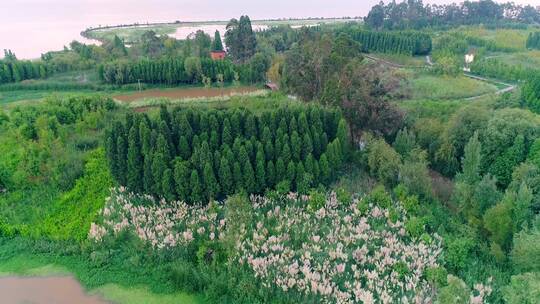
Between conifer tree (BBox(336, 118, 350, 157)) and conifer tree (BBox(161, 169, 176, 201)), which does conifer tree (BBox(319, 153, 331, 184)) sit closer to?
conifer tree (BBox(336, 118, 350, 157))

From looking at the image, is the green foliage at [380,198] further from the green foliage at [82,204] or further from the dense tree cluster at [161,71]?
the dense tree cluster at [161,71]

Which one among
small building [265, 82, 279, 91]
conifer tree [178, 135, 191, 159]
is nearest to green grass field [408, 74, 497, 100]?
small building [265, 82, 279, 91]

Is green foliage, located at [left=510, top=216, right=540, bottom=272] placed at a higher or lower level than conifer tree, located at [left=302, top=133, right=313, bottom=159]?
lower

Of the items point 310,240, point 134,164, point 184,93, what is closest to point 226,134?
point 134,164

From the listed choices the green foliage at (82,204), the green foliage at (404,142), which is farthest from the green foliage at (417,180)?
the green foliage at (82,204)

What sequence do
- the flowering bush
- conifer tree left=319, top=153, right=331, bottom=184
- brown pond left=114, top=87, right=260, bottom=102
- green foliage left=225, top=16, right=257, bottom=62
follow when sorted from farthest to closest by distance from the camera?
green foliage left=225, top=16, right=257, bottom=62
brown pond left=114, top=87, right=260, bottom=102
conifer tree left=319, top=153, right=331, bottom=184
the flowering bush

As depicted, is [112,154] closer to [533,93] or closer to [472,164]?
[472,164]

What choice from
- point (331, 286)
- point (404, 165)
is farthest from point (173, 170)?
point (404, 165)

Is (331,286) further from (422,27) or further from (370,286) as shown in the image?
(422,27)
